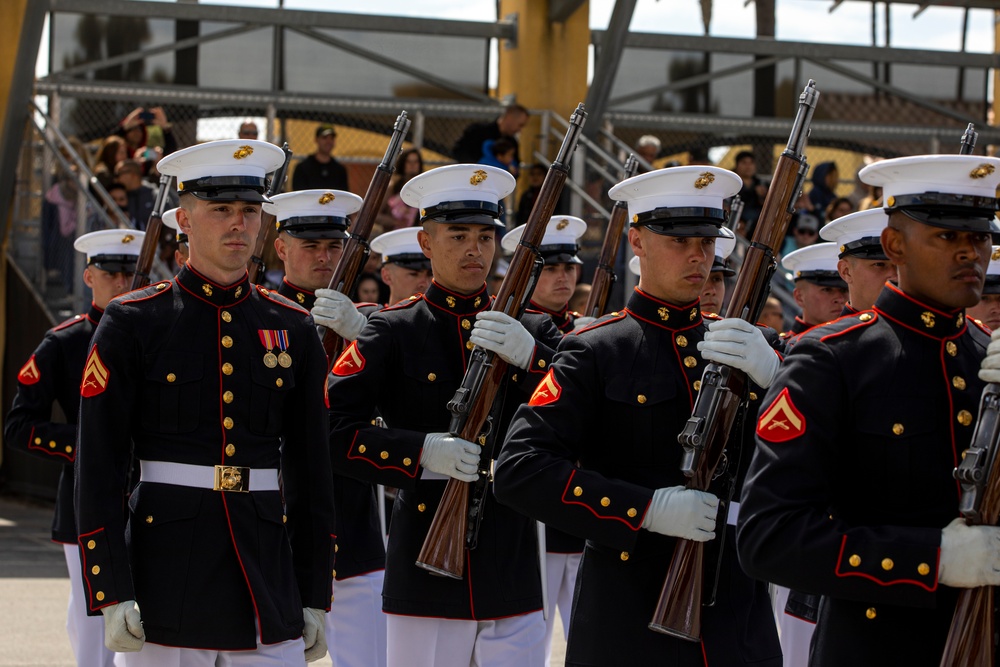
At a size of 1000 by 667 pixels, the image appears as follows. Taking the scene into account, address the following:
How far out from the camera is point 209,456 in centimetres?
379

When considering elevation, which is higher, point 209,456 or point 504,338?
point 504,338

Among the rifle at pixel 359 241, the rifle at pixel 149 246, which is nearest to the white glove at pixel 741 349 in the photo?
the rifle at pixel 359 241

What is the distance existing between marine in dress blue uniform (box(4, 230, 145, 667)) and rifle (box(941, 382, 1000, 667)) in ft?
12.8

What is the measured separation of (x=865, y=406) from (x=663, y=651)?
951 millimetres

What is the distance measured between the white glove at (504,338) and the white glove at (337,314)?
133 cm

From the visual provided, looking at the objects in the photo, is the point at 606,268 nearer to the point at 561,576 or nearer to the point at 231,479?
the point at 561,576

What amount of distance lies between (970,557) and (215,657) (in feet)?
6.60

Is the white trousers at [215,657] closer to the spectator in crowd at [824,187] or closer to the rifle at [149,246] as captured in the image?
the rifle at [149,246]

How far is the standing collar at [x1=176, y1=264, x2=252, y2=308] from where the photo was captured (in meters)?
3.96

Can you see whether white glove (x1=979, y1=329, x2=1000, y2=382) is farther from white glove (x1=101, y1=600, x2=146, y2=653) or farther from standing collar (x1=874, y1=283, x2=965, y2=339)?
white glove (x1=101, y1=600, x2=146, y2=653)

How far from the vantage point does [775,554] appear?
9.50ft

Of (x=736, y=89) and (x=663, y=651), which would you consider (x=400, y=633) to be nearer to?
(x=663, y=651)

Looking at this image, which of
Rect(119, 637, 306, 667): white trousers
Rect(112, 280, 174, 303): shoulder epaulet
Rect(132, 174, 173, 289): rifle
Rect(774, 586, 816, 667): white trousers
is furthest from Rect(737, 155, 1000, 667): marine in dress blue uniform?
Rect(132, 174, 173, 289): rifle

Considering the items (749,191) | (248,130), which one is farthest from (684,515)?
(248,130)
